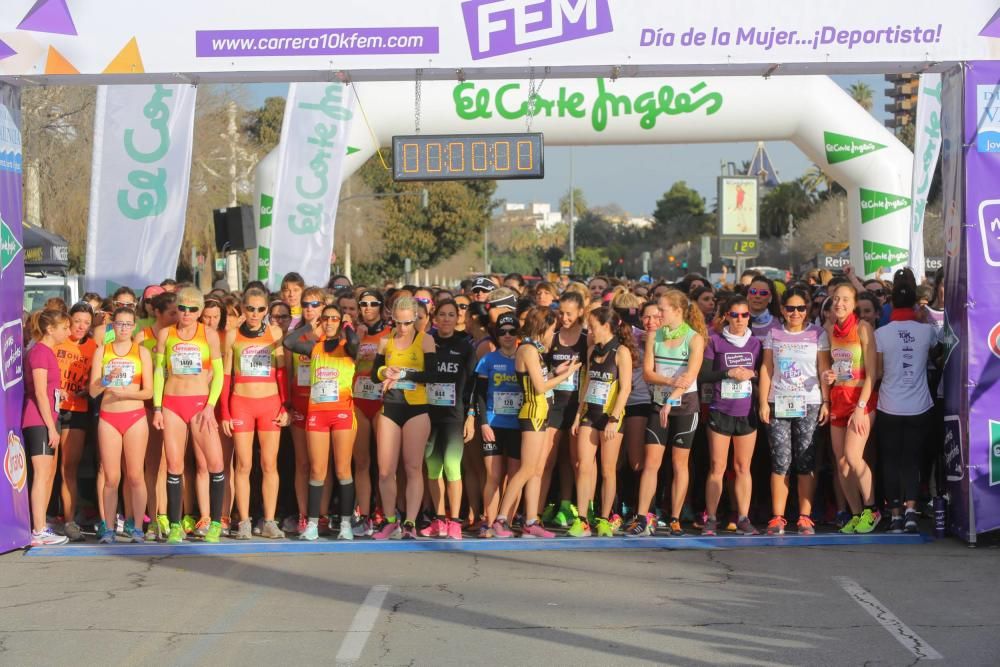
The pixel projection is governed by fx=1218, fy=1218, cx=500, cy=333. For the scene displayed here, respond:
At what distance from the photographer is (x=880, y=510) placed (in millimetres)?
9422

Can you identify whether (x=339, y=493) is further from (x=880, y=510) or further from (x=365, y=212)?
(x=365, y=212)

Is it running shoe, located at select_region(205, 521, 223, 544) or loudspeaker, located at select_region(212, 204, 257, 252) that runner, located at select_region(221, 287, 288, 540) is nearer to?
running shoe, located at select_region(205, 521, 223, 544)

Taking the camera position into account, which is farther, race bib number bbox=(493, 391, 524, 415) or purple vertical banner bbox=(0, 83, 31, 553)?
race bib number bbox=(493, 391, 524, 415)

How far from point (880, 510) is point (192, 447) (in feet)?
17.4

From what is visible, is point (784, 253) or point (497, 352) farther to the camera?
point (784, 253)

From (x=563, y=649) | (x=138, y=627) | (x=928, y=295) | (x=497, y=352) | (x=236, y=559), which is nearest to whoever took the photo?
(x=563, y=649)

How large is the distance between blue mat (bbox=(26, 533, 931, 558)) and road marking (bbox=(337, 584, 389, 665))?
4.35 ft

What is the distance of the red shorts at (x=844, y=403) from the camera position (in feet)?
29.3

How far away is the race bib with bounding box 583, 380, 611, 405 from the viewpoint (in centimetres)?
888

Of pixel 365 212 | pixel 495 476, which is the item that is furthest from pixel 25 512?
pixel 365 212

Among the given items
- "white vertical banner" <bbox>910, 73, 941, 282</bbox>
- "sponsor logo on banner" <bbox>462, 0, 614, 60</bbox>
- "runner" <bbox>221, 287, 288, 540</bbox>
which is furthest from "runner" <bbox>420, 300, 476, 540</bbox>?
"white vertical banner" <bbox>910, 73, 941, 282</bbox>

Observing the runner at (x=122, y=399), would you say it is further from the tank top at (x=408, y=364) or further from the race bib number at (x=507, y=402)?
the race bib number at (x=507, y=402)

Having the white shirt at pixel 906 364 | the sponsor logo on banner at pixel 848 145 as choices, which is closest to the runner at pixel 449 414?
the white shirt at pixel 906 364

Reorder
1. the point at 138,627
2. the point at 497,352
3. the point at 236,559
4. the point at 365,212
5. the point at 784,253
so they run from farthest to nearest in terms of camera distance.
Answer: the point at 784,253 < the point at 365,212 < the point at 497,352 < the point at 236,559 < the point at 138,627
